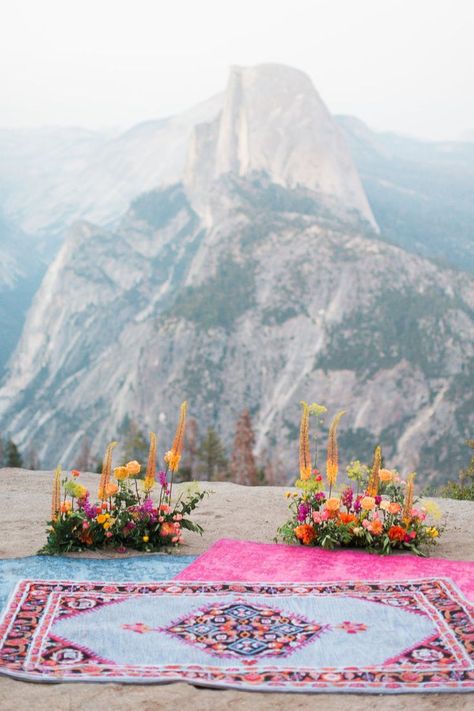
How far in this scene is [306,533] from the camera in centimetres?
909

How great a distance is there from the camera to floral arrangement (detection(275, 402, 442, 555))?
8891 millimetres

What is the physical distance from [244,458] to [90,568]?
155ft

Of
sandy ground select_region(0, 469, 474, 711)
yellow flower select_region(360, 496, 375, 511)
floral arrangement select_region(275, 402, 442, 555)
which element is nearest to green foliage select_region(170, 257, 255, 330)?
sandy ground select_region(0, 469, 474, 711)

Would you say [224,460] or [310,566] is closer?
[310,566]

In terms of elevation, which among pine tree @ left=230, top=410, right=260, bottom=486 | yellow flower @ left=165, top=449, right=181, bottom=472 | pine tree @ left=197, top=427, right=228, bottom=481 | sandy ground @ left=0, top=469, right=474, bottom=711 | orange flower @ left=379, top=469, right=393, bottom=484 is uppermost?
yellow flower @ left=165, top=449, right=181, bottom=472

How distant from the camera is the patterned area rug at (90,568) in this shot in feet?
25.0

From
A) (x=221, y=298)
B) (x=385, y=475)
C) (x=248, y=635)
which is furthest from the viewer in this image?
(x=221, y=298)

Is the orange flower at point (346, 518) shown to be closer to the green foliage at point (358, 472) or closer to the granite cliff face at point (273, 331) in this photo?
the green foliage at point (358, 472)

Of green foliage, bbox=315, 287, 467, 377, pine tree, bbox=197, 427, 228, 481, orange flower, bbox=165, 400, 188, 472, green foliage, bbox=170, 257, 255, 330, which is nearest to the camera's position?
orange flower, bbox=165, 400, 188, 472

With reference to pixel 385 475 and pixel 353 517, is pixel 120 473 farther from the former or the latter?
pixel 385 475

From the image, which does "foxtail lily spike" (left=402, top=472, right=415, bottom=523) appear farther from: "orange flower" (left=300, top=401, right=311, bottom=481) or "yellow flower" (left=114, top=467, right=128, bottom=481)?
"yellow flower" (left=114, top=467, right=128, bottom=481)

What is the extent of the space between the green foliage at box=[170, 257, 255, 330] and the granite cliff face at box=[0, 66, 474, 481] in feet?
0.80

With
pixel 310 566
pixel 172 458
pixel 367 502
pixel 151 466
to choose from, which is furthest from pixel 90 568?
pixel 367 502

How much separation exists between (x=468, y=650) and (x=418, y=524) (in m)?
3.64
